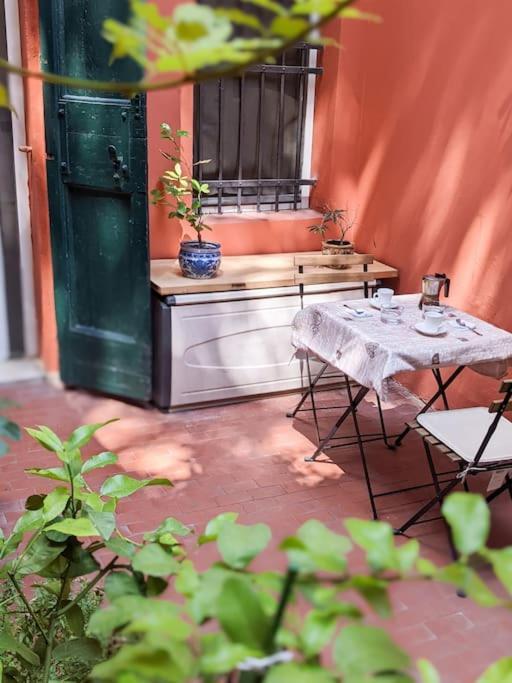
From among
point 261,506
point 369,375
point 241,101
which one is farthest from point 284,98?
point 261,506

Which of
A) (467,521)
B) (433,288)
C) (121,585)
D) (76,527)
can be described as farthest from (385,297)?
(467,521)

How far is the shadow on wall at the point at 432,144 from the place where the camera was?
4.24 m

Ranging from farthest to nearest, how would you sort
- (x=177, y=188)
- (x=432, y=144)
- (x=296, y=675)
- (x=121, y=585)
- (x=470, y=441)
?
(x=177, y=188) → (x=432, y=144) → (x=470, y=441) → (x=121, y=585) → (x=296, y=675)

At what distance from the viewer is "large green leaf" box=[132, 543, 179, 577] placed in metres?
1.01

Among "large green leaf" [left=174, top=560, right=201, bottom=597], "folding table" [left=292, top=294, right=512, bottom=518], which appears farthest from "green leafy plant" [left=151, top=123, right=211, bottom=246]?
"large green leaf" [left=174, top=560, right=201, bottom=597]

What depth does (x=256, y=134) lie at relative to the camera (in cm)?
557

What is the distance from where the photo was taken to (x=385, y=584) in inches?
28.0

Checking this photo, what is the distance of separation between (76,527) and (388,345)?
2.36 m

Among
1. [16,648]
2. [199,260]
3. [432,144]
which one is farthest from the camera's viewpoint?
[432,144]

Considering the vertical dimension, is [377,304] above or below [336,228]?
below

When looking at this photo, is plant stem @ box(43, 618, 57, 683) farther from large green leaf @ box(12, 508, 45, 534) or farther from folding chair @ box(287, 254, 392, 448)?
folding chair @ box(287, 254, 392, 448)

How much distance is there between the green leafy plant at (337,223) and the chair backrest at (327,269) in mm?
503

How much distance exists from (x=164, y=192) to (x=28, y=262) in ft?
3.69

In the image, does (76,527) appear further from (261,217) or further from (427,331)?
(261,217)
